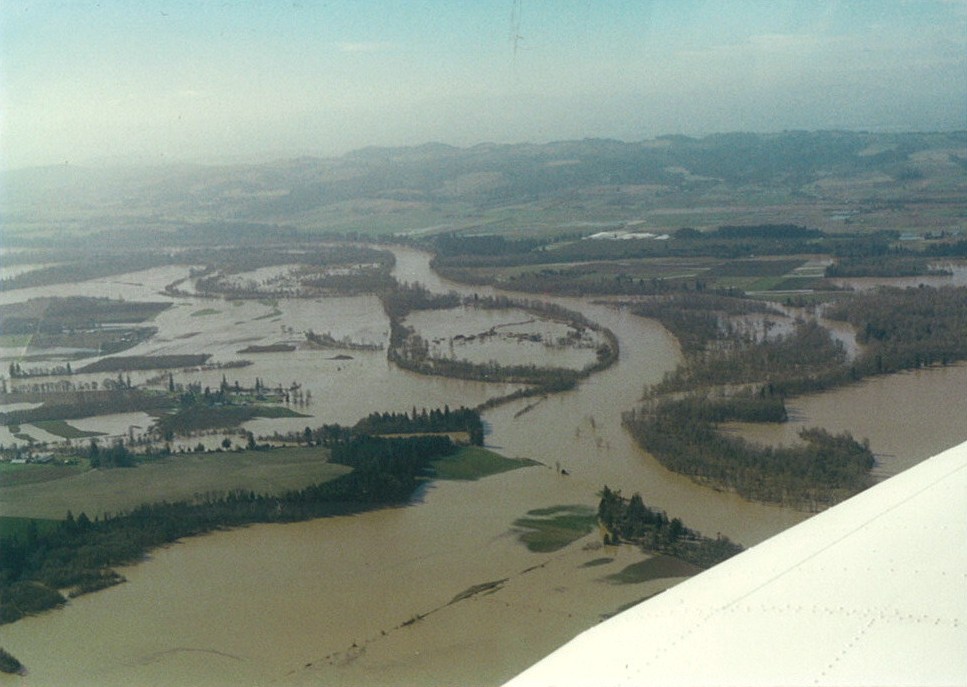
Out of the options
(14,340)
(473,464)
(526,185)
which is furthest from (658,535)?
(526,185)

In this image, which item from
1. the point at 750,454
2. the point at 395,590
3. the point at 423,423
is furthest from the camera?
the point at 423,423

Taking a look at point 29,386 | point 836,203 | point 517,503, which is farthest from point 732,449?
point 836,203

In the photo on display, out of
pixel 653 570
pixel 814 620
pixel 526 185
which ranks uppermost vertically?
pixel 526 185

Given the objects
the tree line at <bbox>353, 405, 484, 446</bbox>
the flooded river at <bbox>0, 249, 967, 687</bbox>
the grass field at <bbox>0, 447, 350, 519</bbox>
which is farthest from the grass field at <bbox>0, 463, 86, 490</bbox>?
the tree line at <bbox>353, 405, 484, 446</bbox>

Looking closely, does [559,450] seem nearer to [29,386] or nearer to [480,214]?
[29,386]

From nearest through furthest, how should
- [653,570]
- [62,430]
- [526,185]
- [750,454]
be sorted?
1. [653,570]
2. [750,454]
3. [62,430]
4. [526,185]

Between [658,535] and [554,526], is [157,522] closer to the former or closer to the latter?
[554,526]

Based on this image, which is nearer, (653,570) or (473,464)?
(653,570)
